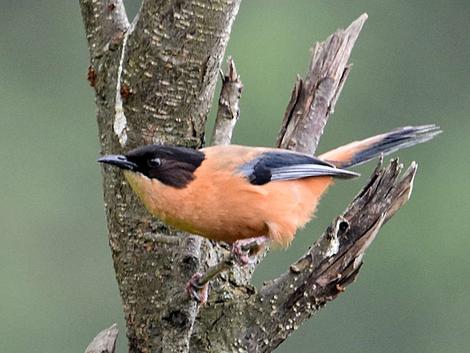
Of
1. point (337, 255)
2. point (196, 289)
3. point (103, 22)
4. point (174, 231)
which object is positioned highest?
point (103, 22)

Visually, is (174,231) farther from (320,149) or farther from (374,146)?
(320,149)

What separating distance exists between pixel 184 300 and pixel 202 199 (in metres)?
0.53

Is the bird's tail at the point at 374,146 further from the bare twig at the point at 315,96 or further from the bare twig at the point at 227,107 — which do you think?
the bare twig at the point at 227,107

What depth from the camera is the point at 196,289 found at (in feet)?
19.7

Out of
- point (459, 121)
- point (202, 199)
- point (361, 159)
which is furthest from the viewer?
point (459, 121)

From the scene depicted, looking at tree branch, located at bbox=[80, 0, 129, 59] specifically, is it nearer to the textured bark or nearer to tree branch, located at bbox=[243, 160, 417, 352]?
the textured bark

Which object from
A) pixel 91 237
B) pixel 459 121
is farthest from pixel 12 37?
pixel 459 121

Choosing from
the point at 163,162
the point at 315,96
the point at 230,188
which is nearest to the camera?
the point at 163,162

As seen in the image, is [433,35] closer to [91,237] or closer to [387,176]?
[91,237]

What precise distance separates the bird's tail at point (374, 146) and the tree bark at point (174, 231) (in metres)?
0.73

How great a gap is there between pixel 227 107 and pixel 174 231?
0.68 metres

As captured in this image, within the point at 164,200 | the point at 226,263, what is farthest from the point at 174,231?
the point at 226,263

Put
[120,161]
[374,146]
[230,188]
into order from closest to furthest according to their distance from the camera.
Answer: [120,161] → [230,188] → [374,146]

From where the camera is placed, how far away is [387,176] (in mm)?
5926
